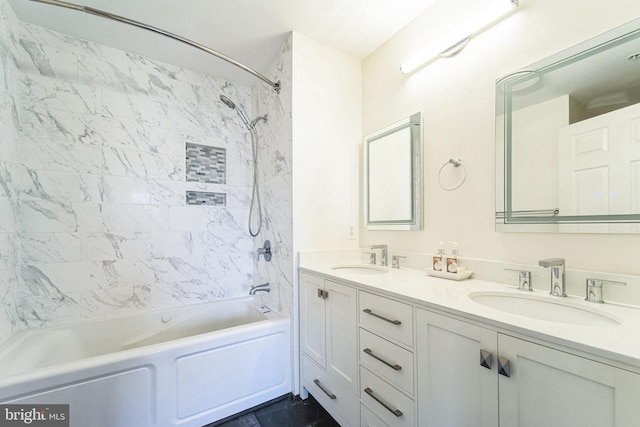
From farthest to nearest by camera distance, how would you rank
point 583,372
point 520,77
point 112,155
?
point 112,155 < point 520,77 < point 583,372

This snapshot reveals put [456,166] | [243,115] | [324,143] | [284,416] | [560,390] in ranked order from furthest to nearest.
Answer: [243,115], [324,143], [284,416], [456,166], [560,390]

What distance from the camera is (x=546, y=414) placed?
26.8 inches

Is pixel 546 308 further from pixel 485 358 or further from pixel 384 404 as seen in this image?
pixel 384 404

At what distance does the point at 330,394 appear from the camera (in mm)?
1479

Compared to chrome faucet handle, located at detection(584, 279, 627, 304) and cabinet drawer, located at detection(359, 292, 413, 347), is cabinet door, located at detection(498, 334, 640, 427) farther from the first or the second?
chrome faucet handle, located at detection(584, 279, 627, 304)

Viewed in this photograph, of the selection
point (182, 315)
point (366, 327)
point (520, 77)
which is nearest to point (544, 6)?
point (520, 77)

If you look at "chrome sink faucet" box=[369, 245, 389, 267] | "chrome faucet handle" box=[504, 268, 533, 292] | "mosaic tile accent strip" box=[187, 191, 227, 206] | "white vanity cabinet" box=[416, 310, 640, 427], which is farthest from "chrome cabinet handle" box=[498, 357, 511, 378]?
"mosaic tile accent strip" box=[187, 191, 227, 206]

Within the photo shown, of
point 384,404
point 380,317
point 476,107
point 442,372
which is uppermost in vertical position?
point 476,107

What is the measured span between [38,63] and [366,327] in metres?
2.78

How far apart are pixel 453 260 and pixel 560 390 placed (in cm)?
76

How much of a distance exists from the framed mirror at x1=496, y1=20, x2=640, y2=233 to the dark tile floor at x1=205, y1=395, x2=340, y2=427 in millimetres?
1547

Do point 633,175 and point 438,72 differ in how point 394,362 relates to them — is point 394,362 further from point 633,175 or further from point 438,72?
point 438,72

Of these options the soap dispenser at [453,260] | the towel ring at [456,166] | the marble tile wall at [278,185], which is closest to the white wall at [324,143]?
the marble tile wall at [278,185]

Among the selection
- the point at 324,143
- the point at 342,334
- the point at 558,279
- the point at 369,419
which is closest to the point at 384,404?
the point at 369,419
